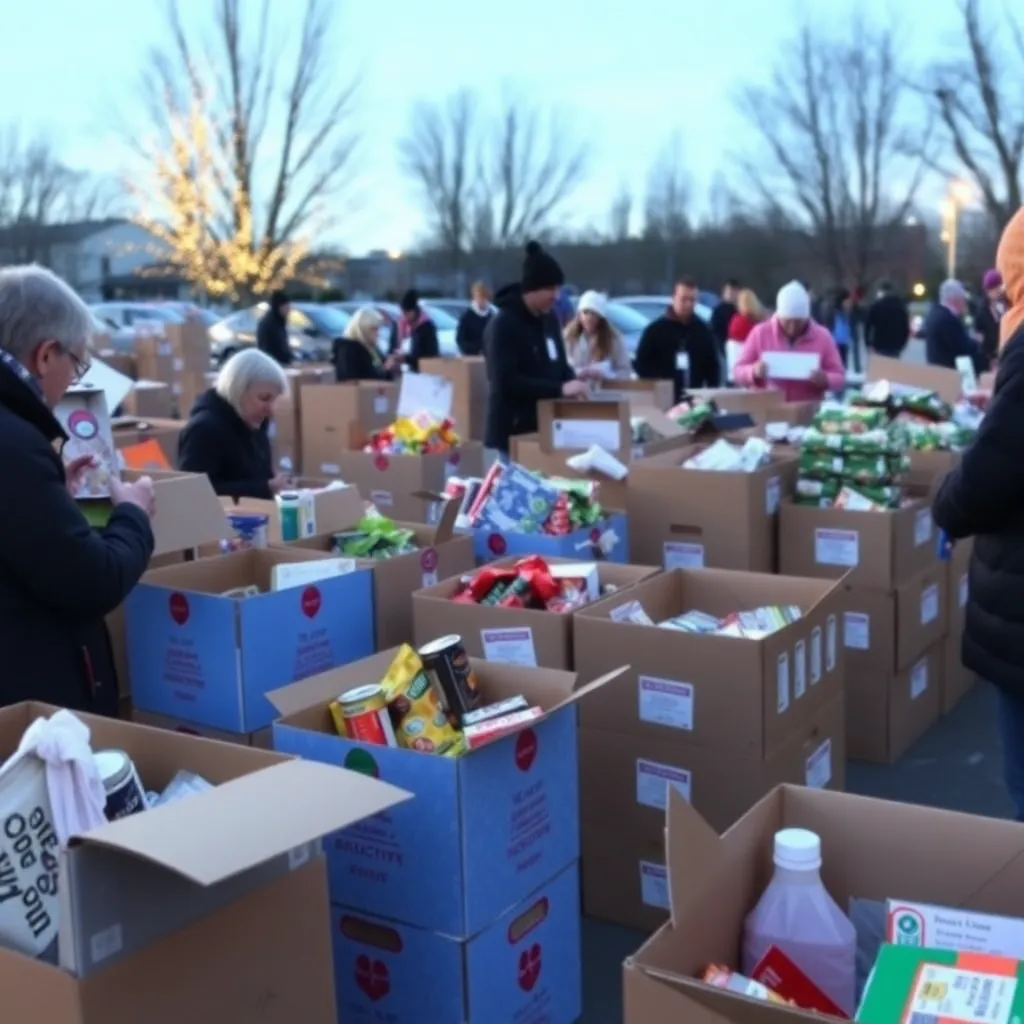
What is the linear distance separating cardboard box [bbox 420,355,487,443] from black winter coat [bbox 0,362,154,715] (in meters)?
7.72

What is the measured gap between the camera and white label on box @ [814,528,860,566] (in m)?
4.27

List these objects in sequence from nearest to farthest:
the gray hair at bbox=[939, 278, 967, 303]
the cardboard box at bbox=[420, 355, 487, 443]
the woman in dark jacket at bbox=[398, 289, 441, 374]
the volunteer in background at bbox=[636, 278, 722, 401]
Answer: the volunteer in background at bbox=[636, 278, 722, 401]
the gray hair at bbox=[939, 278, 967, 303]
the cardboard box at bbox=[420, 355, 487, 443]
the woman in dark jacket at bbox=[398, 289, 441, 374]

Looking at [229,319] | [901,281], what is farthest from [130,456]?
[901,281]

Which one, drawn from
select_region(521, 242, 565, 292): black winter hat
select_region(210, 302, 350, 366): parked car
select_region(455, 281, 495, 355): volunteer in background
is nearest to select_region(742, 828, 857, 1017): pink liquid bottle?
select_region(521, 242, 565, 292): black winter hat

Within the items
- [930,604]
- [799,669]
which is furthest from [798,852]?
[930,604]

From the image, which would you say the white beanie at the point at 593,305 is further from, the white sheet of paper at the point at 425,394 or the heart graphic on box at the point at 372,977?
the heart graphic on box at the point at 372,977

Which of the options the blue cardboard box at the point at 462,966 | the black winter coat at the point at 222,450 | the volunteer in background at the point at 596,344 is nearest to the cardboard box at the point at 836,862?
the blue cardboard box at the point at 462,966

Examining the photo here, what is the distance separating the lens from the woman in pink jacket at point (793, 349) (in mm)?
6125

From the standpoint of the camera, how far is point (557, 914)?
248cm

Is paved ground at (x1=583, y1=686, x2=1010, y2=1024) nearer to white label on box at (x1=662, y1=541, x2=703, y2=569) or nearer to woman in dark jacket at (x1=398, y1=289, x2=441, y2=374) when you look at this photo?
white label on box at (x1=662, y1=541, x2=703, y2=569)

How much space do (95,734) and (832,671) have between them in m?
1.86

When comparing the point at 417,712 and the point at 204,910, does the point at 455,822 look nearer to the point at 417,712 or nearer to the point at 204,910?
the point at 417,712

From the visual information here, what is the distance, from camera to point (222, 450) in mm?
4246

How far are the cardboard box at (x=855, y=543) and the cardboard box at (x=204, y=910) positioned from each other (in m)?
2.79
